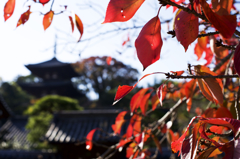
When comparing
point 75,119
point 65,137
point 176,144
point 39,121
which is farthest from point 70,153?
point 176,144

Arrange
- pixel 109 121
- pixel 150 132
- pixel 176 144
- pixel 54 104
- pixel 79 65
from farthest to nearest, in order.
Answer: pixel 79 65 < pixel 54 104 < pixel 109 121 < pixel 150 132 < pixel 176 144

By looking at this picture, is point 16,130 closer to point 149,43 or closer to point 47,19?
point 47,19

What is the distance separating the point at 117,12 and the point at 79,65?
18.8 metres

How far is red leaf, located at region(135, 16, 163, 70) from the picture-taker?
39cm

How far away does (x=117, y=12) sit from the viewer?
0.39 metres

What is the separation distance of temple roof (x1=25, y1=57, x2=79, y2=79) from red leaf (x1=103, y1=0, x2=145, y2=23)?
41.5ft

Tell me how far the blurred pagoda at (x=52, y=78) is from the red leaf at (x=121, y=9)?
12.7 metres

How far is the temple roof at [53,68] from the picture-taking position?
41.6ft

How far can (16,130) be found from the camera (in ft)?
26.1

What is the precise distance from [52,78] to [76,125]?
9723 mm

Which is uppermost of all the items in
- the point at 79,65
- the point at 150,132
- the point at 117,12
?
the point at 117,12

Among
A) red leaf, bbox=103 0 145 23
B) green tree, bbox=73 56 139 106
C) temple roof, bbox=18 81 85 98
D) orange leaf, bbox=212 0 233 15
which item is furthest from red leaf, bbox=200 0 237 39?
Answer: green tree, bbox=73 56 139 106

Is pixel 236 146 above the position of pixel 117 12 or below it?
below

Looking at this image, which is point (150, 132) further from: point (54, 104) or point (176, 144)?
point (54, 104)
